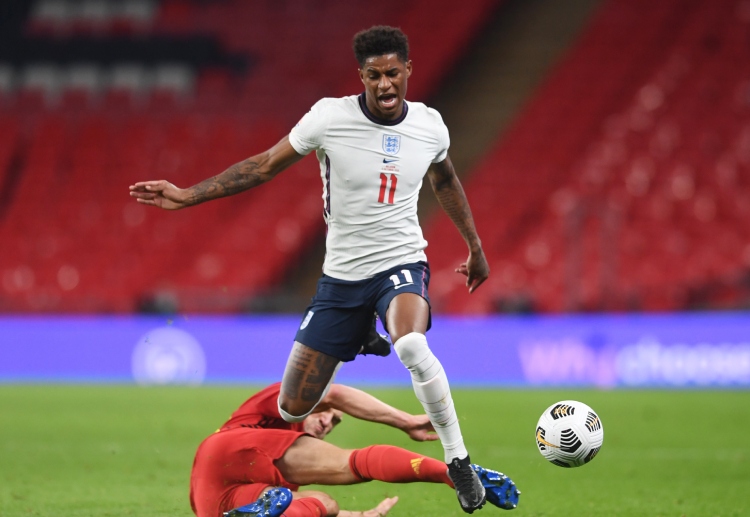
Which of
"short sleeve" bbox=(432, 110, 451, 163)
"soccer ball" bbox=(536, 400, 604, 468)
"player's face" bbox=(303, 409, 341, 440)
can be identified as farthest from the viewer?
"player's face" bbox=(303, 409, 341, 440)

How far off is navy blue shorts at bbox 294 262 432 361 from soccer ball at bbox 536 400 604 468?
3.17 feet

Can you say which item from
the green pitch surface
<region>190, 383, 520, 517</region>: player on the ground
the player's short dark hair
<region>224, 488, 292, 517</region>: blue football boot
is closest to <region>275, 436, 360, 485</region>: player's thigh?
<region>190, 383, 520, 517</region>: player on the ground

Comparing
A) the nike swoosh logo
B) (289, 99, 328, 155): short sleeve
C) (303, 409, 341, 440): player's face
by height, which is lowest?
(303, 409, 341, 440): player's face

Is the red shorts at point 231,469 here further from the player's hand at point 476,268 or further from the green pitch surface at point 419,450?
the player's hand at point 476,268

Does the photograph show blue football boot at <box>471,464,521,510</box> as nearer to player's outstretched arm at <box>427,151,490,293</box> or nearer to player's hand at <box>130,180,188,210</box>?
player's outstretched arm at <box>427,151,490,293</box>

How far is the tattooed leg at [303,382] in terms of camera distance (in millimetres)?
6062

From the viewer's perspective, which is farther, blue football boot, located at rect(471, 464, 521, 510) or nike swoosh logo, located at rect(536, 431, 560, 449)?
nike swoosh logo, located at rect(536, 431, 560, 449)

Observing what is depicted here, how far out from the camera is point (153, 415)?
1211 centimetres

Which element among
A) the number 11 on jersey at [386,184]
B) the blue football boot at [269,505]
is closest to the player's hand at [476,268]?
the number 11 on jersey at [386,184]

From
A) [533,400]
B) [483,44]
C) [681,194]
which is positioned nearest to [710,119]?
[681,194]

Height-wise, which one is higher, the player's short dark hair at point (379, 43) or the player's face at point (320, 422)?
the player's short dark hair at point (379, 43)

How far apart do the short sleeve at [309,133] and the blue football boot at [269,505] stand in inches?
73.8

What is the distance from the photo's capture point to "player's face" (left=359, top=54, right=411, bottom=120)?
596 centimetres

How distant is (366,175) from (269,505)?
1892 millimetres
